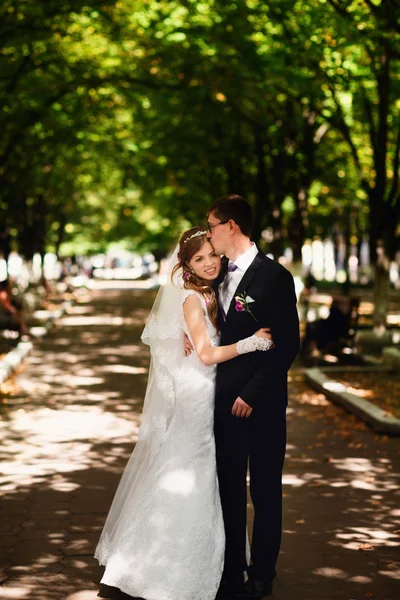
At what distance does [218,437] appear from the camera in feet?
18.4

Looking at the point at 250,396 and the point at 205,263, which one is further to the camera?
the point at 205,263

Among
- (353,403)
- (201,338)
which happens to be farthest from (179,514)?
(353,403)

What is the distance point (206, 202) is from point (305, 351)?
2149cm

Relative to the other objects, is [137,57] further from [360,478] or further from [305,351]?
[360,478]

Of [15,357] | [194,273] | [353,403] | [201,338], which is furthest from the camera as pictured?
[15,357]

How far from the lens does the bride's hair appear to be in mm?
5602

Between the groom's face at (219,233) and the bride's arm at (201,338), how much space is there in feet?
1.05

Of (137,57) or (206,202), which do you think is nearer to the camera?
(137,57)

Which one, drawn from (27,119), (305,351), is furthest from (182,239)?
(27,119)

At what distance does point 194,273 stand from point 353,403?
23.0 ft

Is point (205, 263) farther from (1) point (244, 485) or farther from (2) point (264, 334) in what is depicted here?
(1) point (244, 485)

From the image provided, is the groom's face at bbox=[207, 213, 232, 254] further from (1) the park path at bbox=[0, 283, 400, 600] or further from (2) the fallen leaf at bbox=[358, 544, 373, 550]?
(2) the fallen leaf at bbox=[358, 544, 373, 550]

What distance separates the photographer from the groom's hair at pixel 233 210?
5.42 m

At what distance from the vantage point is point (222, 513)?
18.4ft
